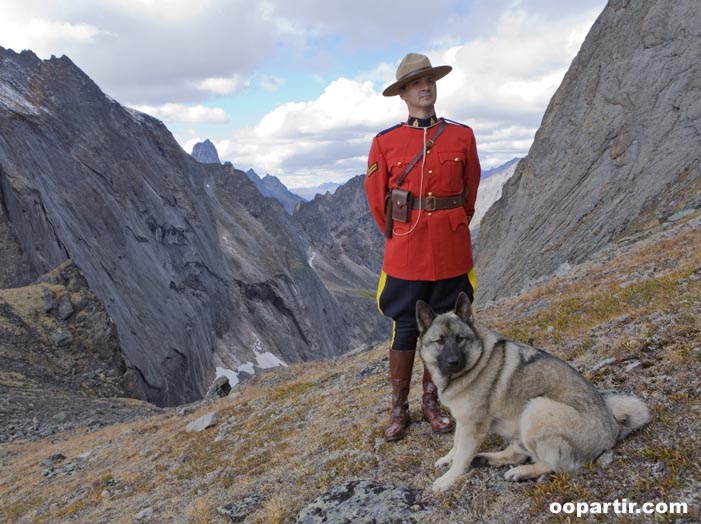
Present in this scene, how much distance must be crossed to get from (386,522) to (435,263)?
3041 millimetres

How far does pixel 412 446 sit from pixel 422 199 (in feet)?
11.0

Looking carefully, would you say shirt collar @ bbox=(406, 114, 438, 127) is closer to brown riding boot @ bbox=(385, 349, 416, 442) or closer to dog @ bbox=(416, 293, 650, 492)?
dog @ bbox=(416, 293, 650, 492)

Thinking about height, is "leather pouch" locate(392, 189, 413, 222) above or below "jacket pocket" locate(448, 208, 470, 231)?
above

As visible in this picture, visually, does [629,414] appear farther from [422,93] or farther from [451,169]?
[422,93]

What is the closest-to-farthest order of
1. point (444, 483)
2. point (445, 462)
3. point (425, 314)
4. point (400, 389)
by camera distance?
1. point (444, 483)
2. point (425, 314)
3. point (445, 462)
4. point (400, 389)

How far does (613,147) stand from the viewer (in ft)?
94.4

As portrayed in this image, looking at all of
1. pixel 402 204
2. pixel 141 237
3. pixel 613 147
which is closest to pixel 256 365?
pixel 141 237

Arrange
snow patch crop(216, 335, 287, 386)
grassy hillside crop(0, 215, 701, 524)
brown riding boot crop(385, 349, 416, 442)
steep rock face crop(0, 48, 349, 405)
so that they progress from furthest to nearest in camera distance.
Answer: snow patch crop(216, 335, 287, 386) < steep rock face crop(0, 48, 349, 405) < brown riding boot crop(385, 349, 416, 442) < grassy hillside crop(0, 215, 701, 524)

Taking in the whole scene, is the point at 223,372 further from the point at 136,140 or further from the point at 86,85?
the point at 86,85

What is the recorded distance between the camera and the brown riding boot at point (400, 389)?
6.94 metres

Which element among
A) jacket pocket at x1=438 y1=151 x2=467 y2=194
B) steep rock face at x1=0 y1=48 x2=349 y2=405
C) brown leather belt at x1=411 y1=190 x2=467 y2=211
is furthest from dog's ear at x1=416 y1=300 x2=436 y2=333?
steep rock face at x1=0 y1=48 x2=349 y2=405

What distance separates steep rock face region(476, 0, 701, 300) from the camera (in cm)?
2511

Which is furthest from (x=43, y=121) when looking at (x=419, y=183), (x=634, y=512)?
(x=634, y=512)

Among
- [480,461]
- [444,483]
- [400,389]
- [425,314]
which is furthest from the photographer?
[400,389]
